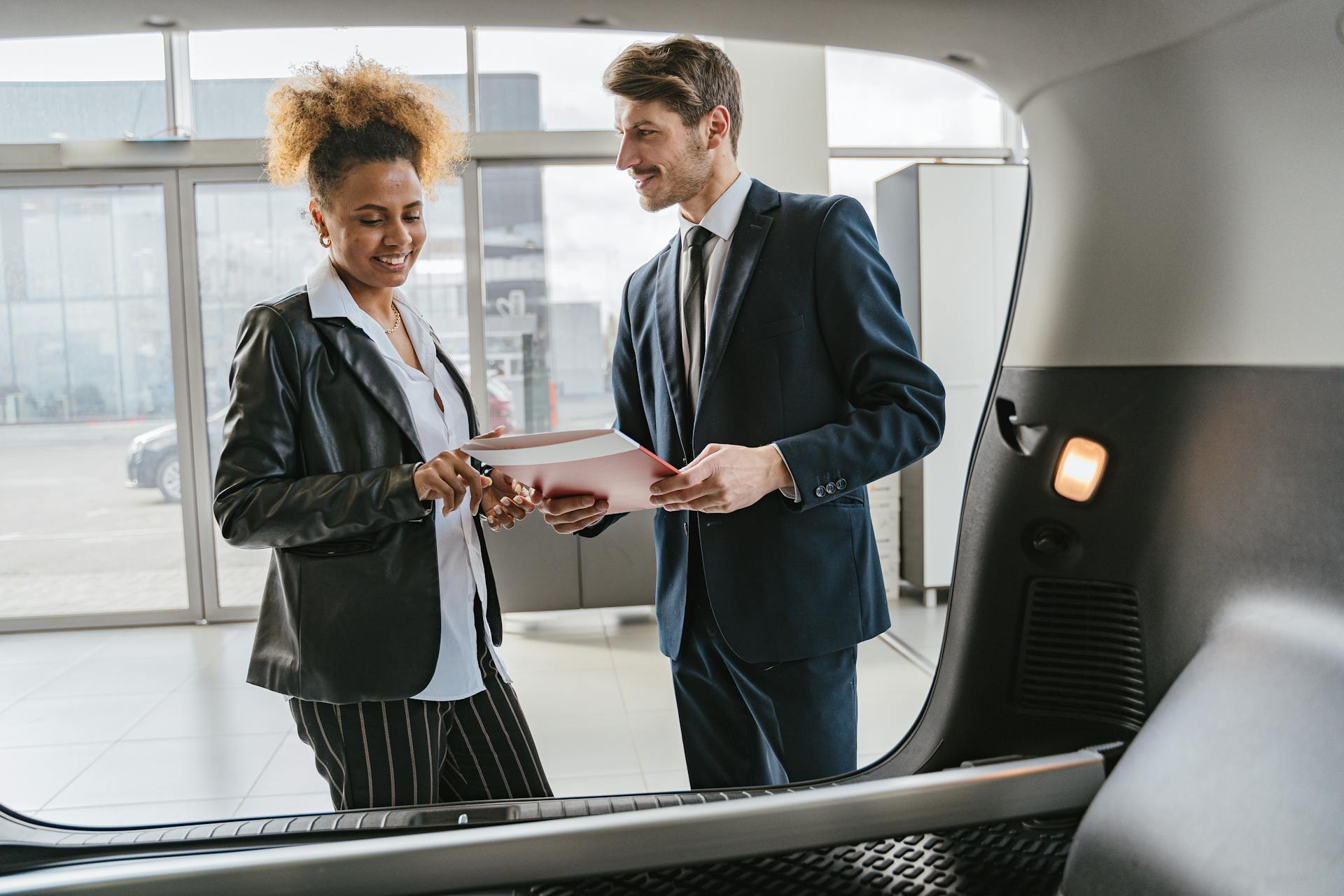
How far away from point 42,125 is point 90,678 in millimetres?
2940

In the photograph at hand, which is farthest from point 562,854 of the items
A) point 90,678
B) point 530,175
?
point 530,175

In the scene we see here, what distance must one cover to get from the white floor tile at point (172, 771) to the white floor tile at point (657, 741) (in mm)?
1265

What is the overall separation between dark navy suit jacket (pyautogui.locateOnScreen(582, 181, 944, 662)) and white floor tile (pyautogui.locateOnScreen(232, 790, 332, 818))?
81.3 inches

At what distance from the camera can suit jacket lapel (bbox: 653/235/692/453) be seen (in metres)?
1.38

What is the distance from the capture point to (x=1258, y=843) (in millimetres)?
723

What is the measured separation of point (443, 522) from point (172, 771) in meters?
2.47

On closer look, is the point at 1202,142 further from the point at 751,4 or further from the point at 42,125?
the point at 42,125

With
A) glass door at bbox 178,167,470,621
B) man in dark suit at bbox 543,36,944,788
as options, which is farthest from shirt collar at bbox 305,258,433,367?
glass door at bbox 178,167,470,621

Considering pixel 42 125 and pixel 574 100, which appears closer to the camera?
pixel 42 125

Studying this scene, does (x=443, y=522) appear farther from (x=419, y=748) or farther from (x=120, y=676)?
(x=120, y=676)

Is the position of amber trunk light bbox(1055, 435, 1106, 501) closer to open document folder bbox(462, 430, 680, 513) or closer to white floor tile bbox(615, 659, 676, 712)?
open document folder bbox(462, 430, 680, 513)

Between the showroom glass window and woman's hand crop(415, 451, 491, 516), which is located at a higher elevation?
the showroom glass window

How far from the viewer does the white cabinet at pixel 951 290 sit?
4.70 meters

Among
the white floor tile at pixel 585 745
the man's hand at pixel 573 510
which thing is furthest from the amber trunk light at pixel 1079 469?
the white floor tile at pixel 585 745
